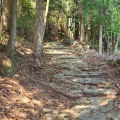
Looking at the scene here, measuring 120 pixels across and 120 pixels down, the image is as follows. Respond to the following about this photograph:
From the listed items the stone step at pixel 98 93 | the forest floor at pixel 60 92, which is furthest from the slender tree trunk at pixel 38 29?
the stone step at pixel 98 93

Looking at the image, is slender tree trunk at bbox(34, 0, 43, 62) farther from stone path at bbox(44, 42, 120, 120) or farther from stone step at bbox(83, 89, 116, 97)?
stone step at bbox(83, 89, 116, 97)

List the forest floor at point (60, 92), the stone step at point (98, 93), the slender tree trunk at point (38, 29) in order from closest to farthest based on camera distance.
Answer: the forest floor at point (60, 92), the stone step at point (98, 93), the slender tree trunk at point (38, 29)

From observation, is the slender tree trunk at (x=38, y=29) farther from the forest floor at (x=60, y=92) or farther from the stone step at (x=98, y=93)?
the stone step at (x=98, y=93)

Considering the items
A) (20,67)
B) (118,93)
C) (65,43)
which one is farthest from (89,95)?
(65,43)

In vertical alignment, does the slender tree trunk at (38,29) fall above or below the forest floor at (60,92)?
above

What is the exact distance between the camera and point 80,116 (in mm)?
5359

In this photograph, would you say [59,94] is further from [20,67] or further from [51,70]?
[51,70]

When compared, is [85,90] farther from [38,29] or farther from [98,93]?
[38,29]

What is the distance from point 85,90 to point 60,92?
840mm

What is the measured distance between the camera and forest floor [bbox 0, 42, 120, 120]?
5285mm

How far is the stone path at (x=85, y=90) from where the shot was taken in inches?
212

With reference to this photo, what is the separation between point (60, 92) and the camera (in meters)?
6.82

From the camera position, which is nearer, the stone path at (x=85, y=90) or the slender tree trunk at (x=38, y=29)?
the stone path at (x=85, y=90)

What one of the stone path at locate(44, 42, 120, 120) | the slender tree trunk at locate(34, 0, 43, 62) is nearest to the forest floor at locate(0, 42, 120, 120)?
the stone path at locate(44, 42, 120, 120)
